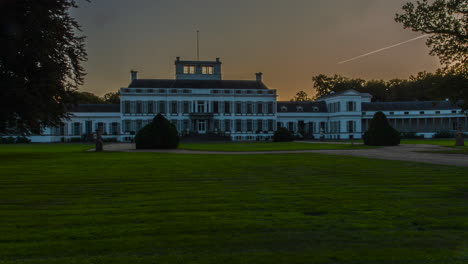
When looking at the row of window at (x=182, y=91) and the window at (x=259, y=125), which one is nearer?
the row of window at (x=182, y=91)

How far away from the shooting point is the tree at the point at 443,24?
2123 cm

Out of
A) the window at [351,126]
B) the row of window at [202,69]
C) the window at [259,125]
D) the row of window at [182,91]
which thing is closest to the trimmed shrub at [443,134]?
the window at [351,126]

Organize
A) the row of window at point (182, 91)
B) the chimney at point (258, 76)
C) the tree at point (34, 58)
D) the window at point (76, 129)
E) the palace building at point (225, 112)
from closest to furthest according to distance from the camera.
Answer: the tree at point (34, 58), the row of window at point (182, 91), the palace building at point (225, 112), the window at point (76, 129), the chimney at point (258, 76)

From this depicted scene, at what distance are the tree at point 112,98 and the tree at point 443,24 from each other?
66552 millimetres

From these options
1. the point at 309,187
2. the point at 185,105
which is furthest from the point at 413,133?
the point at 309,187

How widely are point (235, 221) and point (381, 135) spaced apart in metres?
29.1

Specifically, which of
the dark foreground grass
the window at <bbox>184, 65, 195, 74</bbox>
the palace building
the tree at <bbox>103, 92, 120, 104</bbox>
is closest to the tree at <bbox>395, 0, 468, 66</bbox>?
the dark foreground grass

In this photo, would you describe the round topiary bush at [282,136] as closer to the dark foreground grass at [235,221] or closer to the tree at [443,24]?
the tree at [443,24]

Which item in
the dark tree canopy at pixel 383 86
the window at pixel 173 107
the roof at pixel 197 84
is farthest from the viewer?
the dark tree canopy at pixel 383 86

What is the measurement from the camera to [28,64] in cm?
1889

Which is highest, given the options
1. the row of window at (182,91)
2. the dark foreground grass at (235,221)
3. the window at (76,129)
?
the row of window at (182,91)

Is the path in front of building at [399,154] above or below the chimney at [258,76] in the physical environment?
below

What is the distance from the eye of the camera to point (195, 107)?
57438 mm

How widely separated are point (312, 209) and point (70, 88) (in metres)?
19.1
